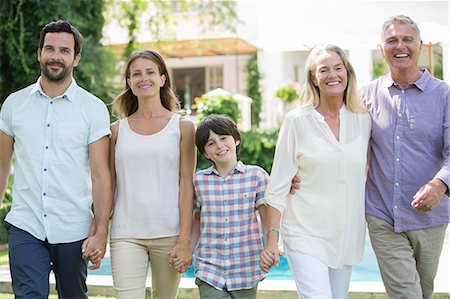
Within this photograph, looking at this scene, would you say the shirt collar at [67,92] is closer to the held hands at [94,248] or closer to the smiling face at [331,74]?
the held hands at [94,248]

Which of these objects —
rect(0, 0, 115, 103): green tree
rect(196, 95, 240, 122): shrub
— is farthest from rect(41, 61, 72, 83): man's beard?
rect(196, 95, 240, 122): shrub

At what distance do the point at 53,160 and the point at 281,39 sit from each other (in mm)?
12443

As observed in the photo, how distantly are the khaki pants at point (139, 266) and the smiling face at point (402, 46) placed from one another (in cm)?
157

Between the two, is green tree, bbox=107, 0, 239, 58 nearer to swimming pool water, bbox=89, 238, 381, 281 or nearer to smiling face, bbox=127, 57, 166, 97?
swimming pool water, bbox=89, 238, 381, 281

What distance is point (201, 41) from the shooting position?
19484 millimetres

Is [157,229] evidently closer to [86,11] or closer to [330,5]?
[86,11]

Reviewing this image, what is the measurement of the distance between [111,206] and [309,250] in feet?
3.70

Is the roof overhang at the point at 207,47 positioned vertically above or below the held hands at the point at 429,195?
above

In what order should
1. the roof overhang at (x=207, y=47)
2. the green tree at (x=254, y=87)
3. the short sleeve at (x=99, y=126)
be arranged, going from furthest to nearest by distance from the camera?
the roof overhang at (x=207, y=47)
the green tree at (x=254, y=87)
the short sleeve at (x=99, y=126)

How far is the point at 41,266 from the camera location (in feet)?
12.1

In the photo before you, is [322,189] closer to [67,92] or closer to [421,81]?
[421,81]

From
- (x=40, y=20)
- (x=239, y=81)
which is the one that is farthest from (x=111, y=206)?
(x=239, y=81)

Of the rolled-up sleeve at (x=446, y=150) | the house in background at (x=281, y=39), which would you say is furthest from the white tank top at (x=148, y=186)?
the house in background at (x=281, y=39)

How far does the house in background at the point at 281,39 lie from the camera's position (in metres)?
15.5
